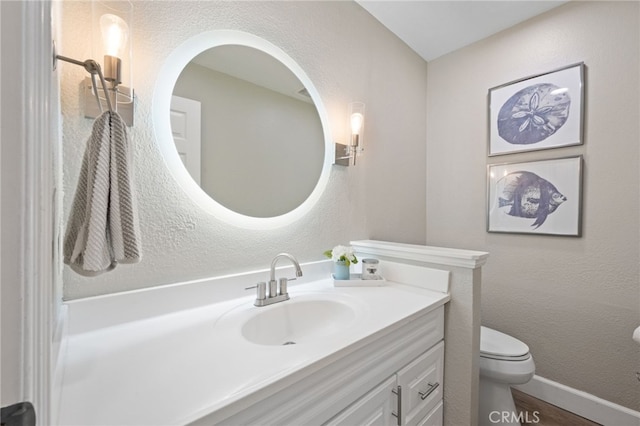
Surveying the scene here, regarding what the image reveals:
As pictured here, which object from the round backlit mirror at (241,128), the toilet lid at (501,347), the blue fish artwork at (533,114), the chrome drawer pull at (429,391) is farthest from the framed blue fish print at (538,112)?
the chrome drawer pull at (429,391)

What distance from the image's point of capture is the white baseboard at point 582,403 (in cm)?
140

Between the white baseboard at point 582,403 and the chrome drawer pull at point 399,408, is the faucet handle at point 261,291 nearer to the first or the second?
the chrome drawer pull at point 399,408

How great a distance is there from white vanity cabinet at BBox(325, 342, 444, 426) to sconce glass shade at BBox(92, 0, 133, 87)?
3.83 ft

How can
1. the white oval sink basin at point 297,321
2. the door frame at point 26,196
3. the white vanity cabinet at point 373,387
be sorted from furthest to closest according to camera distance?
the white oval sink basin at point 297,321
the white vanity cabinet at point 373,387
the door frame at point 26,196

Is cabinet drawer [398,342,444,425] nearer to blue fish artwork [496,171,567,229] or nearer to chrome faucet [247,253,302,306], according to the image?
chrome faucet [247,253,302,306]

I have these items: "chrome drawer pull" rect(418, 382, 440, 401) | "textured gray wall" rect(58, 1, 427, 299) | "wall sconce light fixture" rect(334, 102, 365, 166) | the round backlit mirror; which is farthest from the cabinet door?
"wall sconce light fixture" rect(334, 102, 365, 166)

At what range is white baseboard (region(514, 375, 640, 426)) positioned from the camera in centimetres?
140

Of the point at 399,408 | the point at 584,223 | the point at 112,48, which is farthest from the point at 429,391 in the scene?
the point at 112,48

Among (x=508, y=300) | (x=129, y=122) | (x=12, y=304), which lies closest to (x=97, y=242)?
(x=12, y=304)

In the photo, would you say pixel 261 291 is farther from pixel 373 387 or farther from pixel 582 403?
pixel 582 403

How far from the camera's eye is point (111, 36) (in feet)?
2.67

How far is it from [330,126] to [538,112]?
1.35 meters

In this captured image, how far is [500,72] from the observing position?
1.86 meters

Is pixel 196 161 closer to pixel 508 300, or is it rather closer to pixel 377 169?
pixel 377 169
